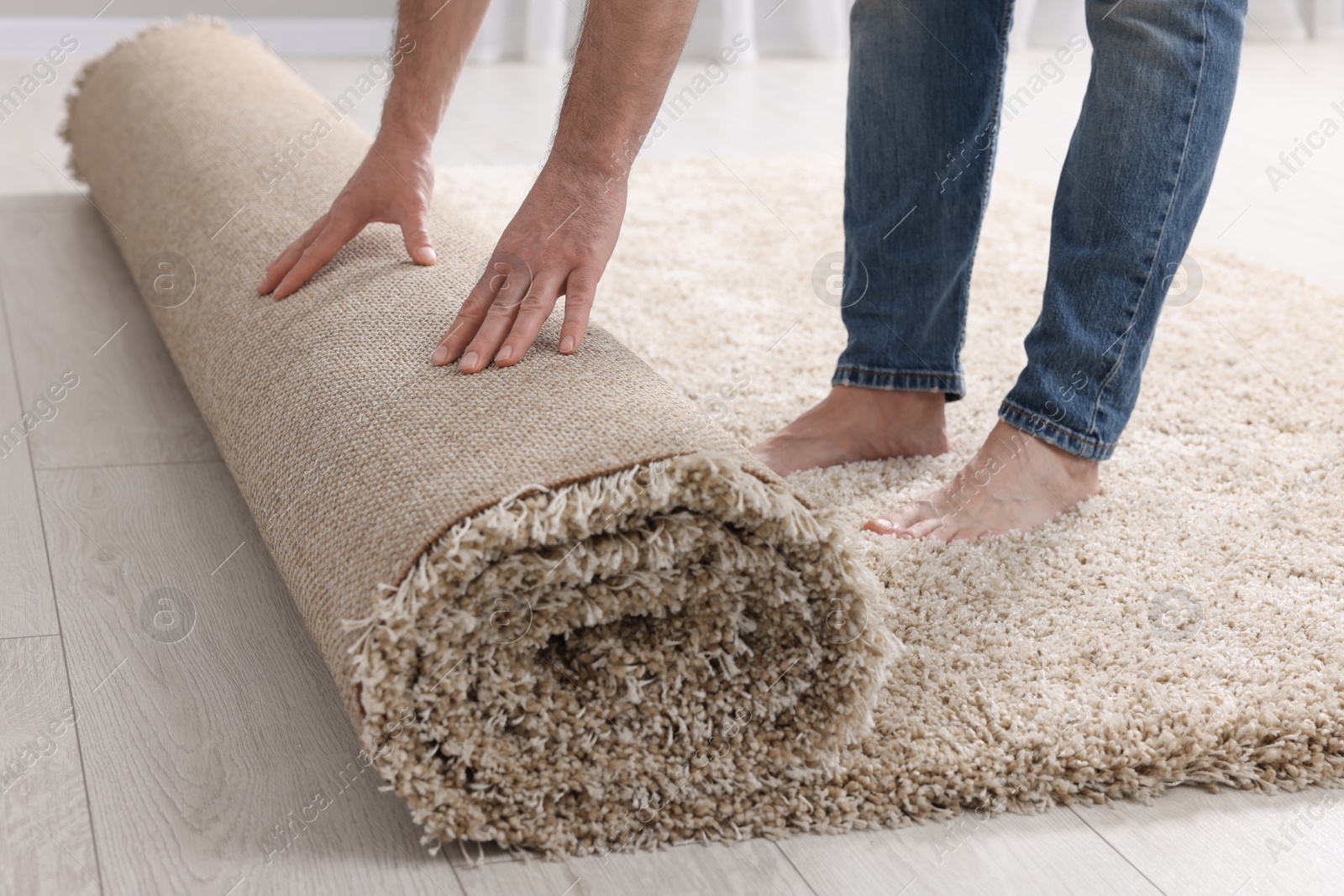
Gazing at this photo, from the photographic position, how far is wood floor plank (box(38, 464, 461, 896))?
0.79m

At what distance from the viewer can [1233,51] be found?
3.59 ft

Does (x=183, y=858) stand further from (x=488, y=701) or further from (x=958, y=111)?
(x=958, y=111)

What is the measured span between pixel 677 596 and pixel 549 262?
0.30 m

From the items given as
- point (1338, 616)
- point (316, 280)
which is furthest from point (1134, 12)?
point (316, 280)

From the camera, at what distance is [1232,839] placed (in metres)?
0.85

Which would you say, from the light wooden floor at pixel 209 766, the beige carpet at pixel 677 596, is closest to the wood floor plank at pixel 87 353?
the light wooden floor at pixel 209 766

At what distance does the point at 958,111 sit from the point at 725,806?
760 mm

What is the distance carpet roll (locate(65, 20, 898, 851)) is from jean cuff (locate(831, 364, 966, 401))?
1.28 feet

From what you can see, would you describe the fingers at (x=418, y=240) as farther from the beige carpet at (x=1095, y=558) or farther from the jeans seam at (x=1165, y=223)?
the jeans seam at (x=1165, y=223)

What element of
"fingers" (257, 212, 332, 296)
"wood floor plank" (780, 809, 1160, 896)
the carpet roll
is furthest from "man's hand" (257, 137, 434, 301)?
"wood floor plank" (780, 809, 1160, 896)

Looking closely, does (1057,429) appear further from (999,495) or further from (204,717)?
(204,717)

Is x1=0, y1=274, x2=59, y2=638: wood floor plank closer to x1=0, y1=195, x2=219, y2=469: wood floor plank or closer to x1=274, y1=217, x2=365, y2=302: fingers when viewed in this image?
x1=0, y1=195, x2=219, y2=469: wood floor plank

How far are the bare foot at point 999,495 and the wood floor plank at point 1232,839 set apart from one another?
0.33m

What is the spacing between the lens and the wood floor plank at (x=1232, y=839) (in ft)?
2.67
